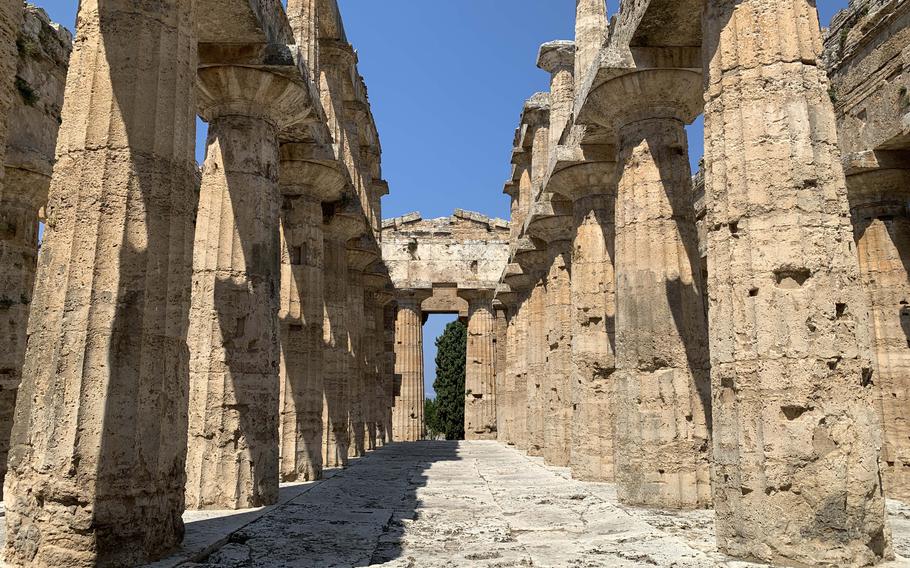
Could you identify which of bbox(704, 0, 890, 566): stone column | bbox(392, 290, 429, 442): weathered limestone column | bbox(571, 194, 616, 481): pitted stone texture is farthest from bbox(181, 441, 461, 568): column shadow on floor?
bbox(392, 290, 429, 442): weathered limestone column

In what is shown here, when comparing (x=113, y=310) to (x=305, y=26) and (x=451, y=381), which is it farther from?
(x=451, y=381)

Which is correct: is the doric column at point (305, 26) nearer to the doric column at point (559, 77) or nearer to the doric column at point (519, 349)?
the doric column at point (559, 77)

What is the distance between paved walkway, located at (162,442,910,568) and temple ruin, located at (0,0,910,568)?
0.13 metres

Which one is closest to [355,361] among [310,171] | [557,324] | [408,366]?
[557,324]

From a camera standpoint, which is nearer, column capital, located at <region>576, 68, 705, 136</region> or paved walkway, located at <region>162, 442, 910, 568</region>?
paved walkway, located at <region>162, 442, 910, 568</region>

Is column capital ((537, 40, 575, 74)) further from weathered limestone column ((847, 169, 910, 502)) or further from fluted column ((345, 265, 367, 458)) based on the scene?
fluted column ((345, 265, 367, 458))

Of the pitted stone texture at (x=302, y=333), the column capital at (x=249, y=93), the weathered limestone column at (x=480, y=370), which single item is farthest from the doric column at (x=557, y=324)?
the weathered limestone column at (x=480, y=370)

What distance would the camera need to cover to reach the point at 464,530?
751 centimetres

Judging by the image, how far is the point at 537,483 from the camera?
38.6 feet

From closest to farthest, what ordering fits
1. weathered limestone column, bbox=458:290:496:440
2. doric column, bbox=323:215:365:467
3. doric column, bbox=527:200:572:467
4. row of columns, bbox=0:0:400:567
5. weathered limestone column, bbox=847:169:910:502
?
row of columns, bbox=0:0:400:567
weathered limestone column, bbox=847:169:910:502
doric column, bbox=527:200:572:467
doric column, bbox=323:215:365:467
weathered limestone column, bbox=458:290:496:440

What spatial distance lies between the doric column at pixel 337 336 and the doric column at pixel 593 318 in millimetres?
5288

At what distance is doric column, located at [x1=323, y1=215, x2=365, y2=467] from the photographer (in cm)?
1575

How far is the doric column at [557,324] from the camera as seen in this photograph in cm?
1509

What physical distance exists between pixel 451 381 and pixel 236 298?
32.1 metres
